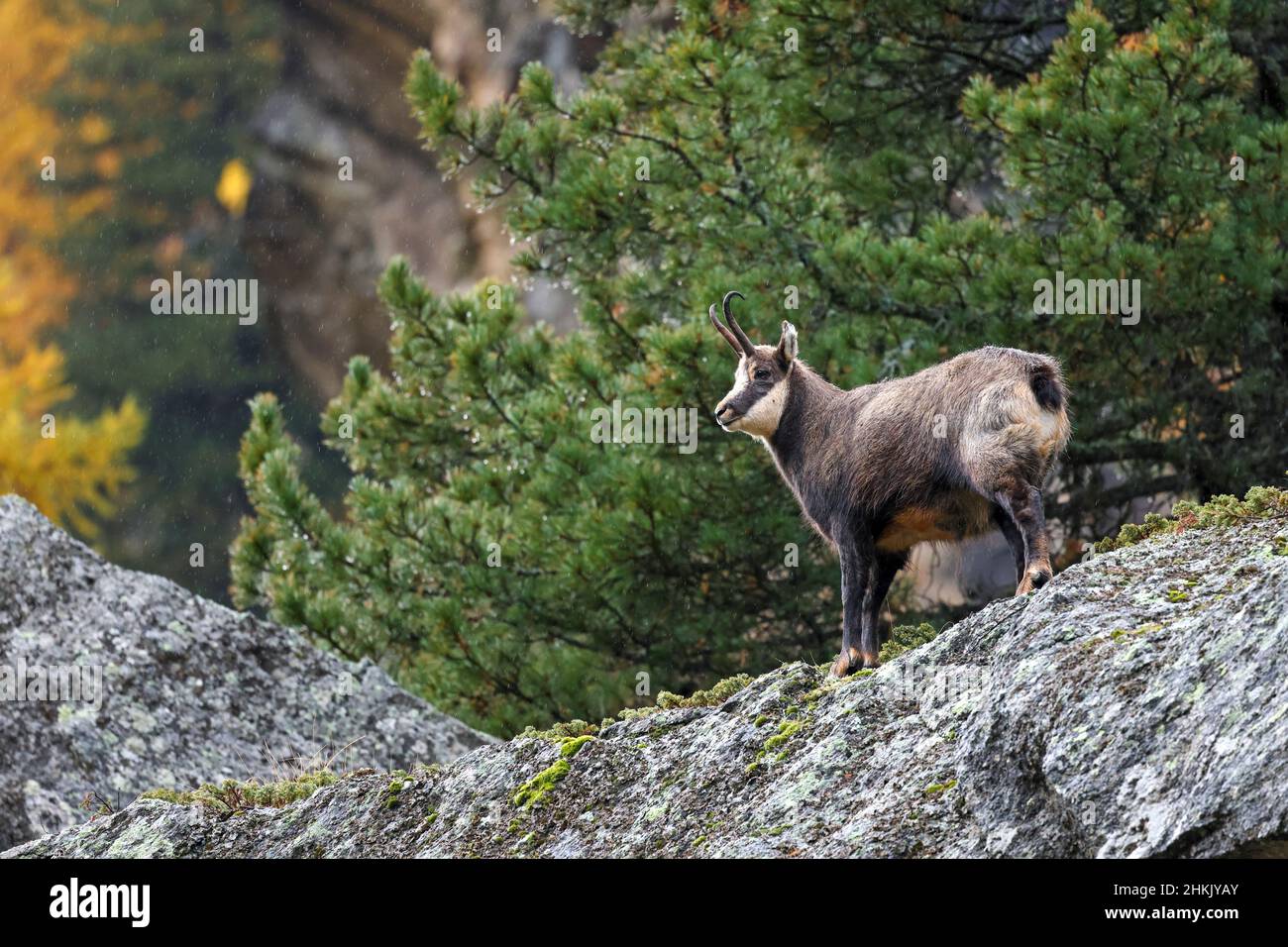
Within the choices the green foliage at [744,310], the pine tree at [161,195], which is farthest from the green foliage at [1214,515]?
the pine tree at [161,195]

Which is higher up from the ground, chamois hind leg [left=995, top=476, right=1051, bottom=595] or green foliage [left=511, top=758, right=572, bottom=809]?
chamois hind leg [left=995, top=476, right=1051, bottom=595]

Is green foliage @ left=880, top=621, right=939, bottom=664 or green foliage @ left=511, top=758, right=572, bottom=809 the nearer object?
green foliage @ left=511, top=758, right=572, bottom=809

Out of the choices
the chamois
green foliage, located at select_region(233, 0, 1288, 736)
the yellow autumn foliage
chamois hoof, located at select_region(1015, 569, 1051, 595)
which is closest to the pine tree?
the yellow autumn foliage

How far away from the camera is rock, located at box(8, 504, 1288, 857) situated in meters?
4.33

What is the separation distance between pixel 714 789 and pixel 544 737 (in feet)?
3.31

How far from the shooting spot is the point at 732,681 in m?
6.93

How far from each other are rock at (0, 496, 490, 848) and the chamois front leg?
2832mm

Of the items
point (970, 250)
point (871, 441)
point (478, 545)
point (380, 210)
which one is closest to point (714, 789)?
point (871, 441)

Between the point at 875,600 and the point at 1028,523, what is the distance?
0.99 meters

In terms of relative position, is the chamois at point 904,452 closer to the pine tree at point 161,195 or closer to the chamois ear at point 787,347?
the chamois ear at point 787,347

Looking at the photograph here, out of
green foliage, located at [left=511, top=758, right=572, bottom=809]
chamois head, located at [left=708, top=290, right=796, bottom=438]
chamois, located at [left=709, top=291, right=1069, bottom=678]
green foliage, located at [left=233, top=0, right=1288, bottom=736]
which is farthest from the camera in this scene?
green foliage, located at [left=233, top=0, right=1288, bottom=736]

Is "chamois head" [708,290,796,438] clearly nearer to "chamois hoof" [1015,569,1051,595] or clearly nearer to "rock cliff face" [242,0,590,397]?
A: "chamois hoof" [1015,569,1051,595]

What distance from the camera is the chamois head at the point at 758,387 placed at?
7648mm

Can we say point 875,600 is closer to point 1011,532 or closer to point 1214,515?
point 1011,532
